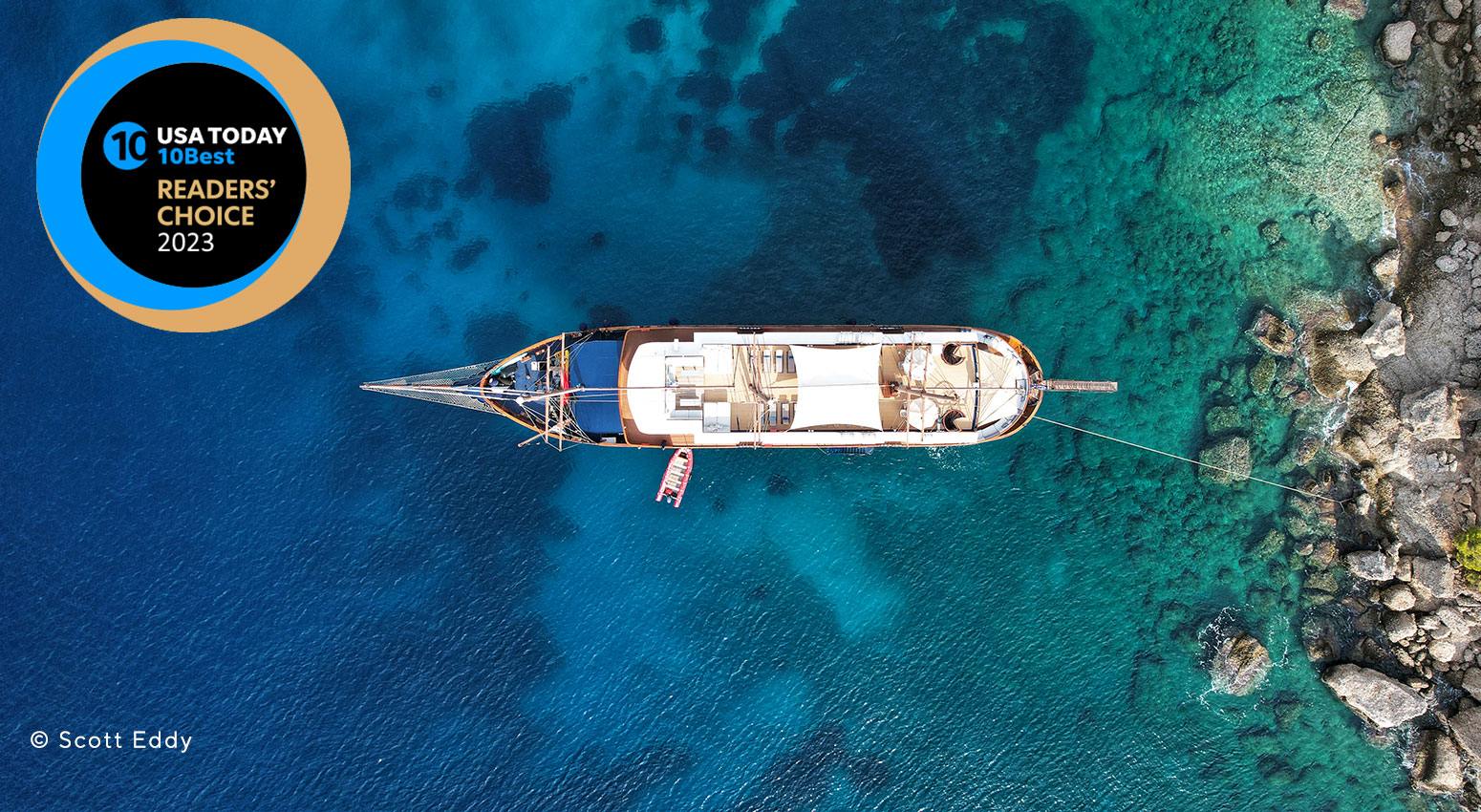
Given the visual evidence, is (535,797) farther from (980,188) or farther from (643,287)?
(980,188)

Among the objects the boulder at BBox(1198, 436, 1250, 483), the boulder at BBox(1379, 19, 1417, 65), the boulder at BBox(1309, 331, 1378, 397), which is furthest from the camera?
the boulder at BBox(1379, 19, 1417, 65)

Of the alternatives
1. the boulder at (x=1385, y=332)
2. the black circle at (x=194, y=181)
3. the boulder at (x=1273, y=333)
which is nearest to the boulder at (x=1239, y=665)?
the boulder at (x=1273, y=333)

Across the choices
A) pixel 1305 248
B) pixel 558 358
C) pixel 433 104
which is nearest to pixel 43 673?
pixel 558 358

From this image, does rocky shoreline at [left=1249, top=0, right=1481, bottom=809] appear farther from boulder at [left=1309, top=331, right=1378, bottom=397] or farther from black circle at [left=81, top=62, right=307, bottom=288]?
black circle at [left=81, top=62, right=307, bottom=288]

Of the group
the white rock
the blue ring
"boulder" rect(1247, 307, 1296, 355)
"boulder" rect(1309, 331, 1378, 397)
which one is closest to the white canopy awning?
"boulder" rect(1247, 307, 1296, 355)

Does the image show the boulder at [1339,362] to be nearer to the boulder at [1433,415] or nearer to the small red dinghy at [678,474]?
the boulder at [1433,415]

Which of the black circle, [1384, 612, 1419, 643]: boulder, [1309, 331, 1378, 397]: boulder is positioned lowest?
[1384, 612, 1419, 643]: boulder

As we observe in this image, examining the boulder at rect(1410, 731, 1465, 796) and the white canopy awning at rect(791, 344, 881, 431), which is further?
the boulder at rect(1410, 731, 1465, 796)
